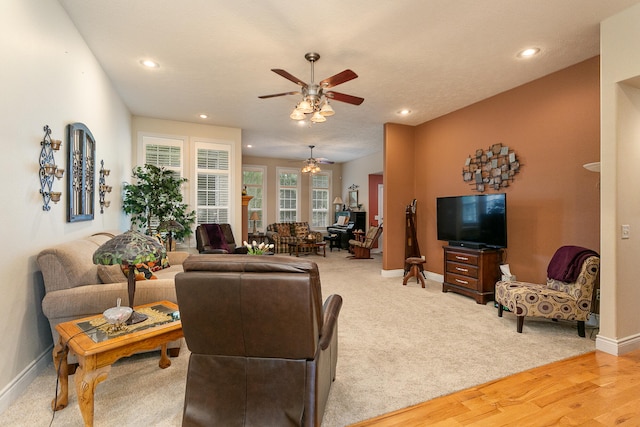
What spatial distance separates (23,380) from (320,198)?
880cm

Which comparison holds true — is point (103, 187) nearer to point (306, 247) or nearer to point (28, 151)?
point (28, 151)

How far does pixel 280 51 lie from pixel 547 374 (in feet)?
12.5

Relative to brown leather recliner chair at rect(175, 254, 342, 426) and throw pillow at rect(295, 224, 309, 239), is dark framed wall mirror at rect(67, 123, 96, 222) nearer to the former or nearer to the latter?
brown leather recliner chair at rect(175, 254, 342, 426)

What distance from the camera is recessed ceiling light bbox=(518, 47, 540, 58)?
318 centimetres

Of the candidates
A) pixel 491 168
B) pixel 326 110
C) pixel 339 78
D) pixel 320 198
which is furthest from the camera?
pixel 320 198

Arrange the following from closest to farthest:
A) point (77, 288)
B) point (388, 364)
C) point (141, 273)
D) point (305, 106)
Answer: point (77, 288) → point (388, 364) → point (141, 273) → point (305, 106)

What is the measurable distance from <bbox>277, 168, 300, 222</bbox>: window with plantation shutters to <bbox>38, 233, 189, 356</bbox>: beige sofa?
290 inches

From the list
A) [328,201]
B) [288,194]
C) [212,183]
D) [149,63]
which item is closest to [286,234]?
[288,194]

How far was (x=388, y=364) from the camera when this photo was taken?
2.47 meters

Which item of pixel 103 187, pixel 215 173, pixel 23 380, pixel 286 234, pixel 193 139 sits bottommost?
pixel 23 380

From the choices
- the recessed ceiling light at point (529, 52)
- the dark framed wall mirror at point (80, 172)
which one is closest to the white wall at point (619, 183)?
the recessed ceiling light at point (529, 52)

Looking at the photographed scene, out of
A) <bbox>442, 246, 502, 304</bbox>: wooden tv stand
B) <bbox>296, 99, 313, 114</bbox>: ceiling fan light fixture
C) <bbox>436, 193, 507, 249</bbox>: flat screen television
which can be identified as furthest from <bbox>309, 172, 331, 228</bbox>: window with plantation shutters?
<bbox>296, 99, 313, 114</bbox>: ceiling fan light fixture

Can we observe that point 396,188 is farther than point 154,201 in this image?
Yes

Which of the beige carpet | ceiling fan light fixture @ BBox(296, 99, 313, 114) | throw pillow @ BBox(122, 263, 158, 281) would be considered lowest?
the beige carpet
